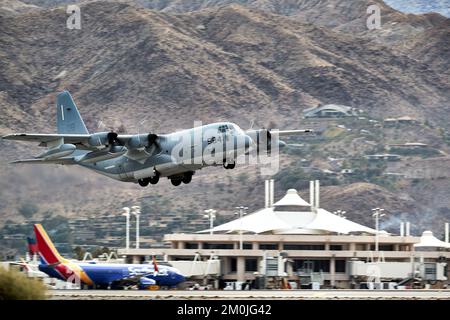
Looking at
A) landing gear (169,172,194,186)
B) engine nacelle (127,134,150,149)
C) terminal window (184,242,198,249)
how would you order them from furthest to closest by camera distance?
terminal window (184,242,198,249) → engine nacelle (127,134,150,149) → landing gear (169,172,194,186)

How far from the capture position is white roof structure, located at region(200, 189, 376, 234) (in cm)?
14488

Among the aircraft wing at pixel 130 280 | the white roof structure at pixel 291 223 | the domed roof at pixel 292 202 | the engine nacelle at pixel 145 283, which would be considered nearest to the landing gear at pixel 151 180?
the engine nacelle at pixel 145 283

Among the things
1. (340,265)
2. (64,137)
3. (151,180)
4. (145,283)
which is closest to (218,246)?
(340,265)

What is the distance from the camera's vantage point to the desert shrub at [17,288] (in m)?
60.5

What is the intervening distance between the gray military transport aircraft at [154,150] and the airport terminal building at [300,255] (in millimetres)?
34879

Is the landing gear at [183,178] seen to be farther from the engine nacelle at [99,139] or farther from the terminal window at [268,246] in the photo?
the terminal window at [268,246]

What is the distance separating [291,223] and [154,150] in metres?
67.5

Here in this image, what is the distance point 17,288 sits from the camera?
60.8 m

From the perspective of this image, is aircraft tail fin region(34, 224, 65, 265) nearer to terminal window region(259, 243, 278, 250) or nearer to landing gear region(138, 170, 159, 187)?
landing gear region(138, 170, 159, 187)

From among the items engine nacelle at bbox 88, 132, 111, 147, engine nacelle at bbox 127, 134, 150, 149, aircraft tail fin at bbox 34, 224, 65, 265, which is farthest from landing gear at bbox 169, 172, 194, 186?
aircraft tail fin at bbox 34, 224, 65, 265

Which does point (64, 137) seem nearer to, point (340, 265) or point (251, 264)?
point (251, 264)

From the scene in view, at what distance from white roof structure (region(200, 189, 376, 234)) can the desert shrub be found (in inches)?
3218
